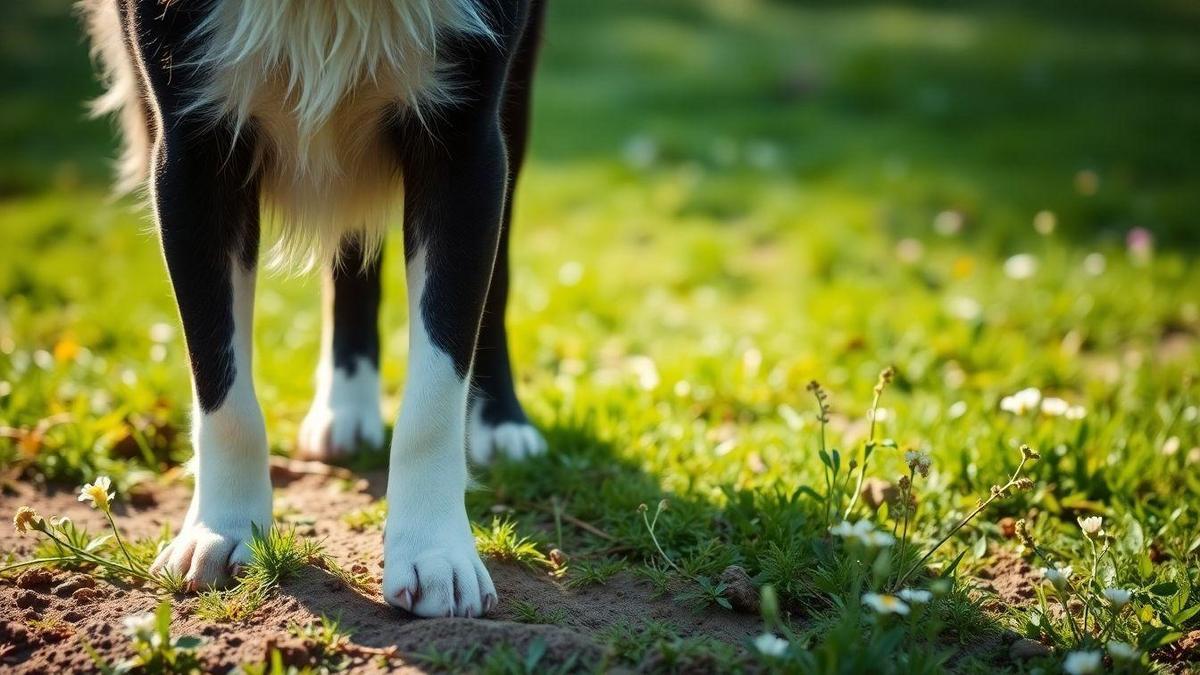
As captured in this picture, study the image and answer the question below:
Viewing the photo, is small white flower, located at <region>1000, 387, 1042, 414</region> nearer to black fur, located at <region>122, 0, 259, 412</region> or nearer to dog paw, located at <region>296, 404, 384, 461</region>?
dog paw, located at <region>296, 404, 384, 461</region>

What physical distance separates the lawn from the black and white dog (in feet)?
0.57

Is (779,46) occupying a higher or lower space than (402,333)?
higher

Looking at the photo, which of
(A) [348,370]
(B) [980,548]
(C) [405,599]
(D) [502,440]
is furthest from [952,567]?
(A) [348,370]

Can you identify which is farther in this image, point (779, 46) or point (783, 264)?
point (779, 46)

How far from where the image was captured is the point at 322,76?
1.93 meters

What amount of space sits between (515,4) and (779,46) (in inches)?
248

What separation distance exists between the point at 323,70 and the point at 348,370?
1151 mm

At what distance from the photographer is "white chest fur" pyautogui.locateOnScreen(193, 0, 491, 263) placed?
1894 mm

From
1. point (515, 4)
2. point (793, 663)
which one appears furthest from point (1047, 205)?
point (793, 663)

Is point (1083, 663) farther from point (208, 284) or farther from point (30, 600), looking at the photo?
point (30, 600)

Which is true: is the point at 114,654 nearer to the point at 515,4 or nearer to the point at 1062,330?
the point at 515,4

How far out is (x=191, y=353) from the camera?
202 cm

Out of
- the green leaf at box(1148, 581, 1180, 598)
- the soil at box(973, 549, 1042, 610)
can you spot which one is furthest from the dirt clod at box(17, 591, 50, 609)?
the green leaf at box(1148, 581, 1180, 598)

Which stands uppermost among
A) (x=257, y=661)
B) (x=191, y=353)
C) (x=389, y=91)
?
(x=389, y=91)
